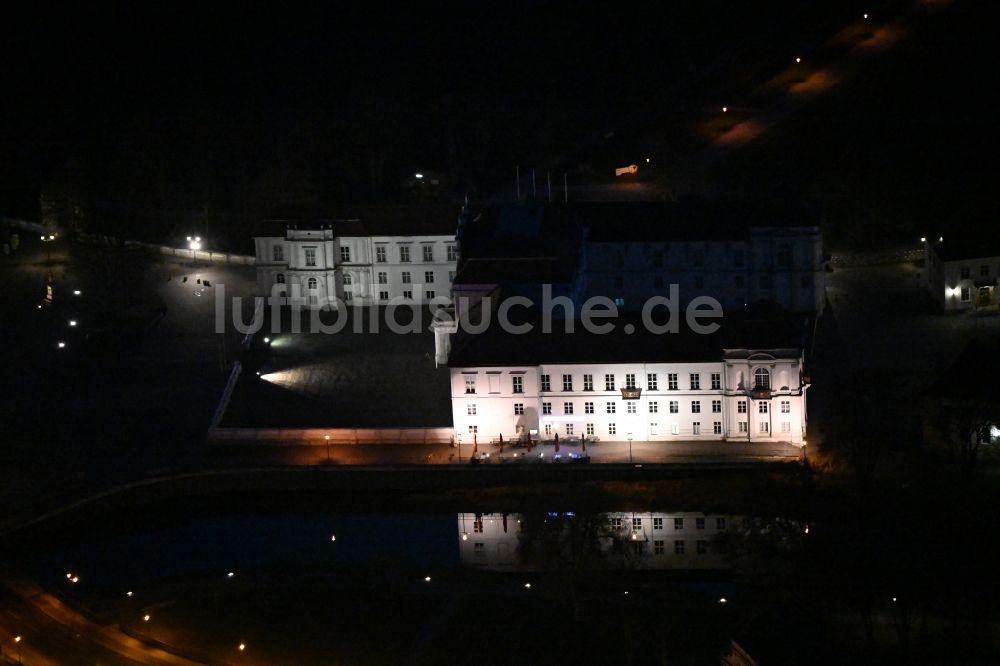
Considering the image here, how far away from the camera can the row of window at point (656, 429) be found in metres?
38.1

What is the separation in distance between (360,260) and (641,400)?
464 inches

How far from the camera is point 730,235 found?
45.9m

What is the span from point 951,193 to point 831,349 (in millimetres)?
14667

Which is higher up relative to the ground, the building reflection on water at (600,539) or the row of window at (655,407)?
the row of window at (655,407)

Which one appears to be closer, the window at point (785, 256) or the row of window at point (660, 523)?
the row of window at point (660, 523)

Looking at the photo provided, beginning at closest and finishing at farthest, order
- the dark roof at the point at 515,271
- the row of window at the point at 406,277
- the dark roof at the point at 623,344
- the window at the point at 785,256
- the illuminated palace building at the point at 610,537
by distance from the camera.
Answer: the illuminated palace building at the point at 610,537, the dark roof at the point at 623,344, the dark roof at the point at 515,271, the window at the point at 785,256, the row of window at the point at 406,277

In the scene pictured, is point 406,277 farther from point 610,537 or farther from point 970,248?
point 970,248

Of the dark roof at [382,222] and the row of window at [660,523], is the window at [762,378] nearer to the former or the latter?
the row of window at [660,523]

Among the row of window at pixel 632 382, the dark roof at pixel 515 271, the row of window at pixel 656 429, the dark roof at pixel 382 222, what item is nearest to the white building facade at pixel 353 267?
the dark roof at pixel 382 222

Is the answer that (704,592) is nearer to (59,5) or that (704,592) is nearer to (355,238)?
(355,238)

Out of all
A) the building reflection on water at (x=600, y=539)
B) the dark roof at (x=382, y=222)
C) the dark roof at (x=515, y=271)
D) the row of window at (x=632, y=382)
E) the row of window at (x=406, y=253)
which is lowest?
the building reflection on water at (x=600, y=539)

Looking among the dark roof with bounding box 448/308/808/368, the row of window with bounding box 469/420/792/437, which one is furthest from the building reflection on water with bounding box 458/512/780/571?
the dark roof with bounding box 448/308/808/368

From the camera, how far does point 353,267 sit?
4725 cm

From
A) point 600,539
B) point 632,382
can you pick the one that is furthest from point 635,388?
point 600,539
